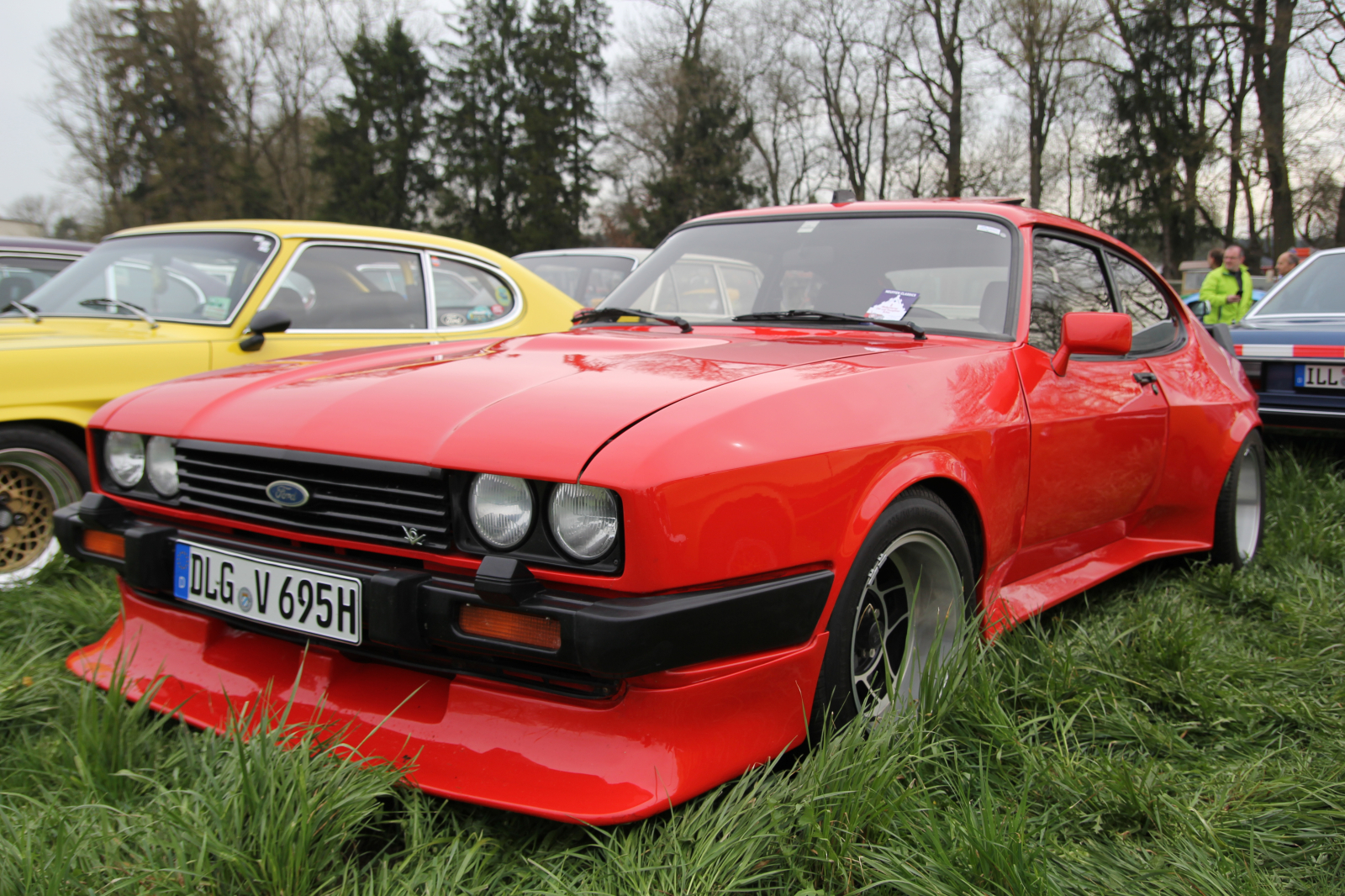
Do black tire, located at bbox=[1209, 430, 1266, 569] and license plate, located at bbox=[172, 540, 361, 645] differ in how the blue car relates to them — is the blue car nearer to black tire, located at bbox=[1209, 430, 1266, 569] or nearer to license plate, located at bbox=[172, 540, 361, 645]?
black tire, located at bbox=[1209, 430, 1266, 569]

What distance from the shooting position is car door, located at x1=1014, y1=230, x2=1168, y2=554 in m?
2.62

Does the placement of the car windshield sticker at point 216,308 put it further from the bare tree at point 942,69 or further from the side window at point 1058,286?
the bare tree at point 942,69

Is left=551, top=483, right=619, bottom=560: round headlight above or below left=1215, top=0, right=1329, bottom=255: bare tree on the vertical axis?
below

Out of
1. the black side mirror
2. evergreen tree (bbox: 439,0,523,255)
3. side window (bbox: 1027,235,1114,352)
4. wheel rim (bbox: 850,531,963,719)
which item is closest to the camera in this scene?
wheel rim (bbox: 850,531,963,719)

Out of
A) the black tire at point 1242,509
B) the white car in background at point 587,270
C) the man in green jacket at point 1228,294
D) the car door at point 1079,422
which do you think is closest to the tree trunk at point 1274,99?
the man in green jacket at point 1228,294

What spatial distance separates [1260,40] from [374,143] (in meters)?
29.6

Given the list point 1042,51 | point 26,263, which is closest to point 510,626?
point 26,263

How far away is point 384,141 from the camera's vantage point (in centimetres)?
3681

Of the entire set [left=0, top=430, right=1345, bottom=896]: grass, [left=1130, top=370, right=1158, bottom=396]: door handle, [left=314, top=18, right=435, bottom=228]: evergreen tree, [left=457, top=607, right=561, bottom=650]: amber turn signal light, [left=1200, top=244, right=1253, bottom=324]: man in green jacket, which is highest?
[left=314, top=18, right=435, bottom=228]: evergreen tree

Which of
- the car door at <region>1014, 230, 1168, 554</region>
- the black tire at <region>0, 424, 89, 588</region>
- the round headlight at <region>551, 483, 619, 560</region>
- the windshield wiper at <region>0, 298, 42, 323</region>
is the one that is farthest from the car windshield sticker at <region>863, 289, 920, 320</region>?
the windshield wiper at <region>0, 298, 42, 323</region>

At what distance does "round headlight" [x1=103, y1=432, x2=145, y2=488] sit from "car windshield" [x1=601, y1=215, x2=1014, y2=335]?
58.4 inches

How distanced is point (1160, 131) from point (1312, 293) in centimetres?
2269

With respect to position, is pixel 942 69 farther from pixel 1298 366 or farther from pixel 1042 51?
pixel 1298 366

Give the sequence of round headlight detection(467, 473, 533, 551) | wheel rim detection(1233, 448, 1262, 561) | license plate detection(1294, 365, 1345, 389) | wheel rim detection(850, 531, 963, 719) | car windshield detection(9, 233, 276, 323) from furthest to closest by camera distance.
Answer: license plate detection(1294, 365, 1345, 389) < car windshield detection(9, 233, 276, 323) < wheel rim detection(1233, 448, 1262, 561) < wheel rim detection(850, 531, 963, 719) < round headlight detection(467, 473, 533, 551)
